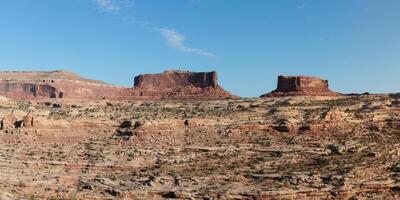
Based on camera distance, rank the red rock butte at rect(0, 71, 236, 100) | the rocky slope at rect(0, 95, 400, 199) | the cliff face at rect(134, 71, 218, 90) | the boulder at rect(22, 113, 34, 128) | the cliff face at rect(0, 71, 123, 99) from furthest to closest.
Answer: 1. the cliff face at rect(0, 71, 123, 99)
2. the cliff face at rect(134, 71, 218, 90)
3. the red rock butte at rect(0, 71, 236, 100)
4. the boulder at rect(22, 113, 34, 128)
5. the rocky slope at rect(0, 95, 400, 199)

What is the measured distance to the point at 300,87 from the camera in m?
68.4

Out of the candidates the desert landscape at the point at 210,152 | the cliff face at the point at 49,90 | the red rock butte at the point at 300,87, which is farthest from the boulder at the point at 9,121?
the cliff face at the point at 49,90

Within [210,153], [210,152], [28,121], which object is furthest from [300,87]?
[28,121]

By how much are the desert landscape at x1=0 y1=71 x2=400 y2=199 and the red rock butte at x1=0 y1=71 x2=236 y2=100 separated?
91.2 ft

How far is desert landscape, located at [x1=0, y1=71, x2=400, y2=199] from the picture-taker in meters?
29.2

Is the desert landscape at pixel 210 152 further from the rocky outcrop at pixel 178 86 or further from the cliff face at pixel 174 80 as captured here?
the cliff face at pixel 174 80

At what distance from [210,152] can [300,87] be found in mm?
33135

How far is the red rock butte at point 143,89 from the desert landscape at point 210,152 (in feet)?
91.2

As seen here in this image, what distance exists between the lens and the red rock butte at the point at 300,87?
67375 millimetres

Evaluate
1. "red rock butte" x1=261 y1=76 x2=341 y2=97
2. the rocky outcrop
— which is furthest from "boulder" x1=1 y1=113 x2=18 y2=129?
the rocky outcrop

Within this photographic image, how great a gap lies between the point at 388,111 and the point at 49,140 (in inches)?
986

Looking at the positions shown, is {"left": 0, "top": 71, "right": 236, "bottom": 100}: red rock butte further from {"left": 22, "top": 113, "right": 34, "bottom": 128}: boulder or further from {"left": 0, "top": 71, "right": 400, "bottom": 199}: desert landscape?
{"left": 22, "top": 113, "right": 34, "bottom": 128}: boulder

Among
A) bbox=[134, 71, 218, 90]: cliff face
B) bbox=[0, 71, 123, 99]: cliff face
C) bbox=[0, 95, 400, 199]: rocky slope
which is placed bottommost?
bbox=[0, 95, 400, 199]: rocky slope

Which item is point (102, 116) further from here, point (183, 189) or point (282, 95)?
point (282, 95)
